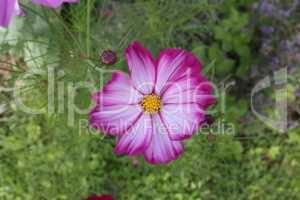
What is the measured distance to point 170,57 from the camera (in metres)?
0.77

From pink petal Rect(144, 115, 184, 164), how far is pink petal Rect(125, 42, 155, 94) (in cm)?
9

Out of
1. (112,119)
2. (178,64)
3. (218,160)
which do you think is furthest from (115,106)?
(218,160)

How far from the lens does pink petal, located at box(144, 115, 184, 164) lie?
2.73ft

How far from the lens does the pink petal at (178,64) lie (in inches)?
30.3

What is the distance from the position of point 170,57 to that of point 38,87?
1.39 ft

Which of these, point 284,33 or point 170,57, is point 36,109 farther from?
point 284,33

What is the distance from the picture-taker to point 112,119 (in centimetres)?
81

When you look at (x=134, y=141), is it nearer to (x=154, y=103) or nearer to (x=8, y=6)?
(x=154, y=103)

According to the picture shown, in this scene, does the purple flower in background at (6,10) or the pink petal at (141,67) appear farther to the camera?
the pink petal at (141,67)

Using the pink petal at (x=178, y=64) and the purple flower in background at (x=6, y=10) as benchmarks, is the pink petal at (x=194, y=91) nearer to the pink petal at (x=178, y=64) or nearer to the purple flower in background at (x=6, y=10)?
the pink petal at (x=178, y=64)

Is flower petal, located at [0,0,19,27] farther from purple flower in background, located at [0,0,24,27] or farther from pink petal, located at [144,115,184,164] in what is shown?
pink petal, located at [144,115,184,164]

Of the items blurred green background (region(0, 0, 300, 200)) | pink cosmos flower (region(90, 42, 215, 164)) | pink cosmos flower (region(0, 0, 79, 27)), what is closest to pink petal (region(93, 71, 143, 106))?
pink cosmos flower (region(90, 42, 215, 164))

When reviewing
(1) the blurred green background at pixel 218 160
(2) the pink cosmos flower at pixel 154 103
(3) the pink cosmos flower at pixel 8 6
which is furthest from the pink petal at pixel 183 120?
(1) the blurred green background at pixel 218 160

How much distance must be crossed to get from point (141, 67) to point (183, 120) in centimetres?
12
